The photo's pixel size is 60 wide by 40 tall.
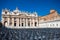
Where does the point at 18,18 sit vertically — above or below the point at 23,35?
above

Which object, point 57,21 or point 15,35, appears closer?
point 15,35

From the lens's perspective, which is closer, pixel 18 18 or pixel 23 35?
pixel 23 35

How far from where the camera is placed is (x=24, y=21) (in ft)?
62.6

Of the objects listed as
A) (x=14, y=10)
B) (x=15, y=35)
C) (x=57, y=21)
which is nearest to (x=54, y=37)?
(x=15, y=35)

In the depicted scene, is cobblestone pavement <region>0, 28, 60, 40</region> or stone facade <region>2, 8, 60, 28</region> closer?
cobblestone pavement <region>0, 28, 60, 40</region>

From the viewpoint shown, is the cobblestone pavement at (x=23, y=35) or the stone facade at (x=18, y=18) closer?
the cobblestone pavement at (x=23, y=35)

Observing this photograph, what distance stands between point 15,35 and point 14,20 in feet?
43.7

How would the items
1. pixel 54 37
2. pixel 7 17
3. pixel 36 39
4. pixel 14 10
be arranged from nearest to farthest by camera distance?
pixel 36 39 < pixel 54 37 < pixel 7 17 < pixel 14 10

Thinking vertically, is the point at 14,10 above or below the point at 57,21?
above

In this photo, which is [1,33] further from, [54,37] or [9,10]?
[9,10]

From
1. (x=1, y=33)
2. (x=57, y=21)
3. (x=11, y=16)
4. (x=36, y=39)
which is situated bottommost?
(x=36, y=39)

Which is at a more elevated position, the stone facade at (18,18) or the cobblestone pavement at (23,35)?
the stone facade at (18,18)

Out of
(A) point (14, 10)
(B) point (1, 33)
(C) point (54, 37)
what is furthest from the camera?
(A) point (14, 10)

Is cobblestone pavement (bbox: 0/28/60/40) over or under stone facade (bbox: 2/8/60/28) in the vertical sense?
under
